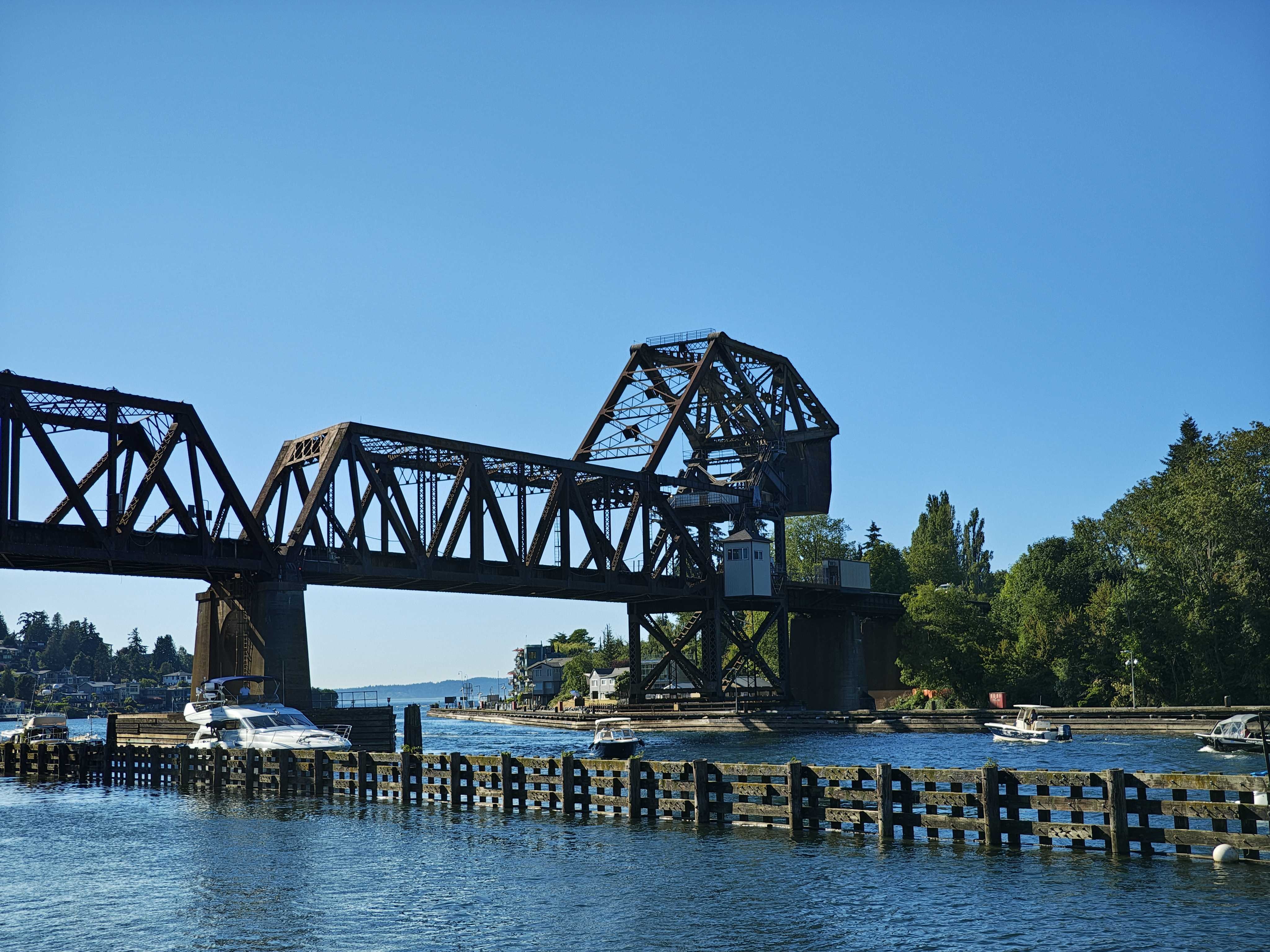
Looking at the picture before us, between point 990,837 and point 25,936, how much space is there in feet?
74.6

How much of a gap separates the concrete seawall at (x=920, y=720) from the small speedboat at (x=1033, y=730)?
9.06 feet

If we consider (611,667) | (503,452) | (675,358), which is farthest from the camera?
(611,667)

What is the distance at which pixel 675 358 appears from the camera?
117m

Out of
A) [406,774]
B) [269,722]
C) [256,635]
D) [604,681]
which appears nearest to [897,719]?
[256,635]

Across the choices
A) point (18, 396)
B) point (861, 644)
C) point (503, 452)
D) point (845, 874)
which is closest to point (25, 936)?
point (845, 874)

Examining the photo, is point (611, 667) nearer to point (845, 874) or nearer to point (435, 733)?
point (435, 733)

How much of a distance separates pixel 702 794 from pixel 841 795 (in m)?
4.73

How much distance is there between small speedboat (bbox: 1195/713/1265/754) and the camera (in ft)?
224

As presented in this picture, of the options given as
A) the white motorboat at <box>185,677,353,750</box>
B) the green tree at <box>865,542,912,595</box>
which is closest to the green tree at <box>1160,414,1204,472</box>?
the green tree at <box>865,542,912,595</box>

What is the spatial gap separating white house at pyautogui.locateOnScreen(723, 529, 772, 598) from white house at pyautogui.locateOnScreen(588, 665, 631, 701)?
64474mm

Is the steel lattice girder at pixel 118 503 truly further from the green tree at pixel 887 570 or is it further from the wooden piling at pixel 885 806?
the green tree at pixel 887 570

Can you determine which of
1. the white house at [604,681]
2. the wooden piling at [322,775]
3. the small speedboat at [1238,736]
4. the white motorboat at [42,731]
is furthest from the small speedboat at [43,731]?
the white house at [604,681]

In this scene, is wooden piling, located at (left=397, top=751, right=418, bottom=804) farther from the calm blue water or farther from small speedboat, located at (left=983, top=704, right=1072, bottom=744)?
small speedboat, located at (left=983, top=704, right=1072, bottom=744)

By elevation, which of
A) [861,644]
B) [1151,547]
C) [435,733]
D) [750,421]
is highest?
[750,421]
